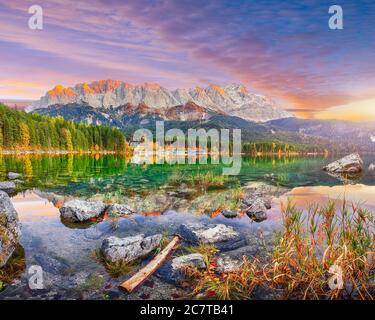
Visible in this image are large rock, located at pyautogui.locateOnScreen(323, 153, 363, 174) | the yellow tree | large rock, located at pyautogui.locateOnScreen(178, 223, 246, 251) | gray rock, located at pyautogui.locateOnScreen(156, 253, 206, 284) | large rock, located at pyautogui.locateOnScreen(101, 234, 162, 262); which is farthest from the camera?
the yellow tree

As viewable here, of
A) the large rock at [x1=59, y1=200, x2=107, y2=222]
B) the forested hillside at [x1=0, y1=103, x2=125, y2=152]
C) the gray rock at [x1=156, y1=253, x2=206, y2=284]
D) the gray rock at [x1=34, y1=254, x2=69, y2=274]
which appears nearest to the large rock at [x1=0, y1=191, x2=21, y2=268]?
the gray rock at [x1=34, y1=254, x2=69, y2=274]

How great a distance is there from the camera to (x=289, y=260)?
5.78 meters

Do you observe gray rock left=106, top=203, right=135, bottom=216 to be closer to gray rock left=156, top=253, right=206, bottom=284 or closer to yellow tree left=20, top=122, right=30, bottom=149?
gray rock left=156, top=253, right=206, bottom=284

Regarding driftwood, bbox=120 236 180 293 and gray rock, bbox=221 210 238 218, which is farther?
gray rock, bbox=221 210 238 218

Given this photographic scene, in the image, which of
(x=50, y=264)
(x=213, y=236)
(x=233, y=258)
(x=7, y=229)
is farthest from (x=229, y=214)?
(x=7, y=229)

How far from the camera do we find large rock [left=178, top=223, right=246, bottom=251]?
7625 mm

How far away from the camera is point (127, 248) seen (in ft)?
21.4

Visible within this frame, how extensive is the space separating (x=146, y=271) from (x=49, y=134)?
80.7 metres

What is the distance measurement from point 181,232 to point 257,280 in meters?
3.49

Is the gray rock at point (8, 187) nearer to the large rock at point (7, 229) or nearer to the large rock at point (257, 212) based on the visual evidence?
the large rock at point (7, 229)

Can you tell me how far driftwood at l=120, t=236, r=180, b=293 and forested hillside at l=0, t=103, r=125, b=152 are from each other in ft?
237
